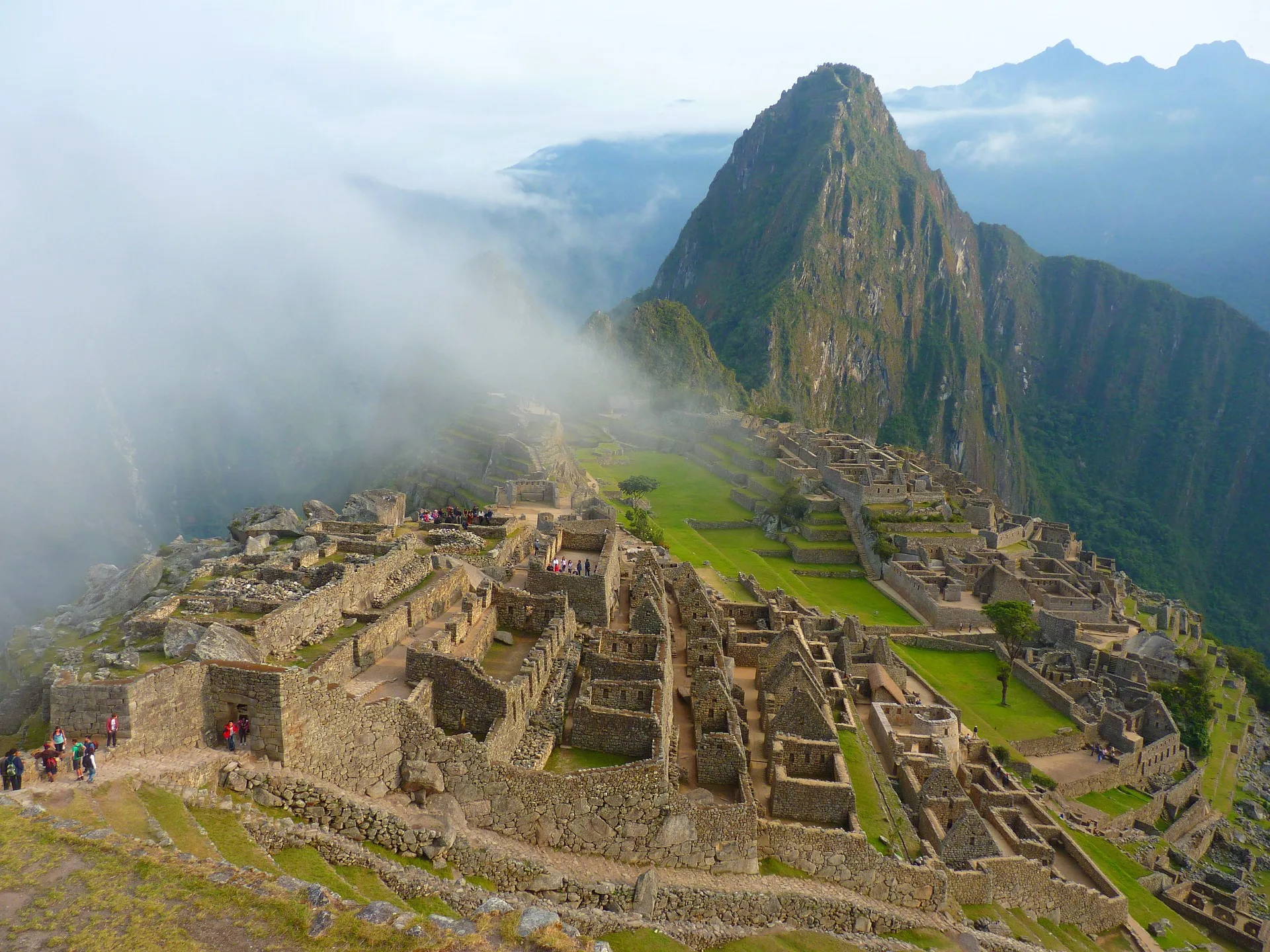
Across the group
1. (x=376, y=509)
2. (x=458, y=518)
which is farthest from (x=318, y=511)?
(x=458, y=518)

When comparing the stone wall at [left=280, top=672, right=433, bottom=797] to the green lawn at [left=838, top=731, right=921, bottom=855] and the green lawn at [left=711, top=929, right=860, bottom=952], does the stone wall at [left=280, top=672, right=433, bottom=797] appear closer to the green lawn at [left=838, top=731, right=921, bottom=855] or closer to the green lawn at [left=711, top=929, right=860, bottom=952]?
the green lawn at [left=711, top=929, right=860, bottom=952]

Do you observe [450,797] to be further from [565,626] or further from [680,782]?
[565,626]

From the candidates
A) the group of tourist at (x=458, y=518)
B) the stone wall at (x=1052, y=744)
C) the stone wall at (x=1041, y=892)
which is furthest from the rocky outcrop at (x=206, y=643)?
the stone wall at (x=1052, y=744)

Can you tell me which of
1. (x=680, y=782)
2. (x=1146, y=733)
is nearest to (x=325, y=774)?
(x=680, y=782)

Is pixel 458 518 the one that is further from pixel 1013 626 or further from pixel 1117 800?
pixel 1013 626

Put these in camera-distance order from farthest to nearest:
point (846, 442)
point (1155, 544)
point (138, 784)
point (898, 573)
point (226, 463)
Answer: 1. point (1155, 544)
2. point (846, 442)
3. point (226, 463)
4. point (898, 573)
5. point (138, 784)
